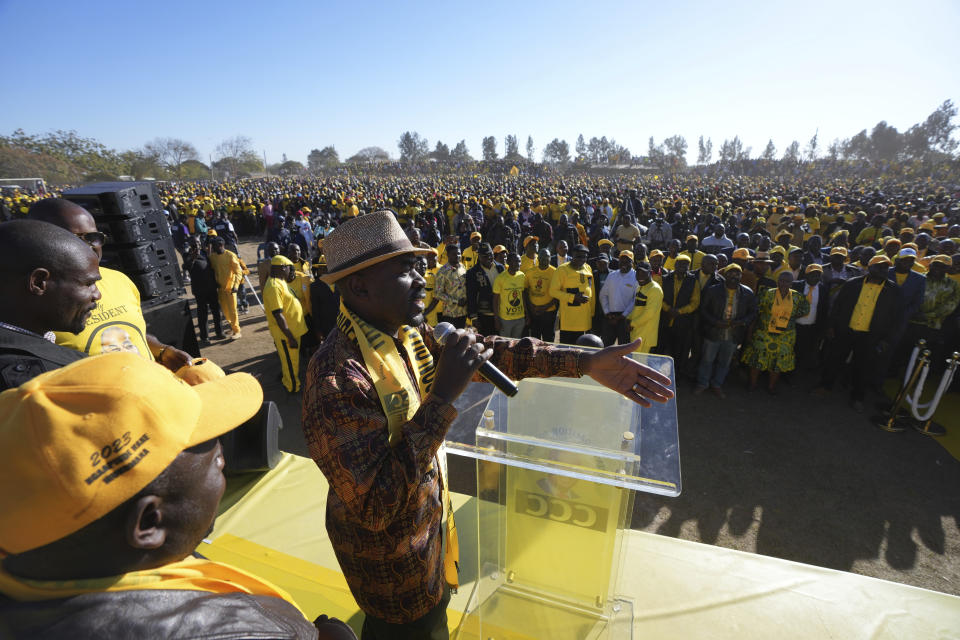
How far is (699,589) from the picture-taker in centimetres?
281

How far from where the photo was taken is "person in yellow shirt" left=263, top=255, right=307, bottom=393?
18.9 feet

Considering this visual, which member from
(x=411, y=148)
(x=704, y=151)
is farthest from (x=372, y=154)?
(x=704, y=151)

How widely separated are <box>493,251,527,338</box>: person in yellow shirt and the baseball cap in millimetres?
5612

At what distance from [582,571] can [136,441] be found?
2.00 meters

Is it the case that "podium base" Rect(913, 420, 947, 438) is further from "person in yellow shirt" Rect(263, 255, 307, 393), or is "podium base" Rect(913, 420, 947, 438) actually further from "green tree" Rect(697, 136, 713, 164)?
"green tree" Rect(697, 136, 713, 164)

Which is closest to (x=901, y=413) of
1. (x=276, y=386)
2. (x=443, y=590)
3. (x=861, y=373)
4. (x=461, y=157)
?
(x=861, y=373)

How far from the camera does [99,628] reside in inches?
28.5

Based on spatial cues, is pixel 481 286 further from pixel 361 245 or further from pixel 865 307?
pixel 361 245

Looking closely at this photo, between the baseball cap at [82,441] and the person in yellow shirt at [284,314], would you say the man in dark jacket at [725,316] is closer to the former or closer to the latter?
the person in yellow shirt at [284,314]

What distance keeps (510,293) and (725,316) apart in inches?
116

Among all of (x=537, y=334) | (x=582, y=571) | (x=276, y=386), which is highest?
(x=582, y=571)

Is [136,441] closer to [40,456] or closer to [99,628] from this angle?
[40,456]

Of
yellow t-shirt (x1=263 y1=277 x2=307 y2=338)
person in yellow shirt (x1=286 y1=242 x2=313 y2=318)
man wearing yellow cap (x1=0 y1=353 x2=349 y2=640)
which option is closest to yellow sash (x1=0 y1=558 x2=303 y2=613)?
man wearing yellow cap (x1=0 y1=353 x2=349 y2=640)

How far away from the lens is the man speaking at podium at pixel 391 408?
4.66 ft
